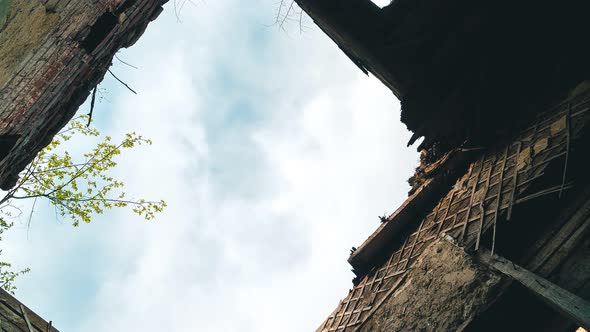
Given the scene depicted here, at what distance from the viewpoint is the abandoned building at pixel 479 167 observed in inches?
153

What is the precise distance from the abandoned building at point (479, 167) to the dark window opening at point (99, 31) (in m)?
4.45

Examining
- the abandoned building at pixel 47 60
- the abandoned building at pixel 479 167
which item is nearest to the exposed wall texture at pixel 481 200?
the abandoned building at pixel 479 167

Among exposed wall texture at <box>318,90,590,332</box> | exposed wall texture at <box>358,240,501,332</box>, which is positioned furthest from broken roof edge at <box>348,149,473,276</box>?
exposed wall texture at <box>358,240,501,332</box>

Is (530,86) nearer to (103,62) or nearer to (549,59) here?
(549,59)

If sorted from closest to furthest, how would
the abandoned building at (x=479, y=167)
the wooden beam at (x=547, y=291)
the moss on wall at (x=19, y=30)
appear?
the moss on wall at (x=19, y=30)
the wooden beam at (x=547, y=291)
the abandoned building at (x=479, y=167)

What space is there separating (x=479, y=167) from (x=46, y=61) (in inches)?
229

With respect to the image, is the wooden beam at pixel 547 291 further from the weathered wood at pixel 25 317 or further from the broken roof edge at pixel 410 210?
the weathered wood at pixel 25 317

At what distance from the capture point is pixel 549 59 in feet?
17.9

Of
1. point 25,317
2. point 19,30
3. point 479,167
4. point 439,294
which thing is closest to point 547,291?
point 439,294

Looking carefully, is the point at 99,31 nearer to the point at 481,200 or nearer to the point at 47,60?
the point at 47,60

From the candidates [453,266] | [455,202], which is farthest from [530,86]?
[453,266]

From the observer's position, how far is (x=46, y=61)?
95.8 inches

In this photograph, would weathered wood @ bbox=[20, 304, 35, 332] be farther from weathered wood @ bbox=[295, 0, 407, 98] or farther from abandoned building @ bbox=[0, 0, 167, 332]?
weathered wood @ bbox=[295, 0, 407, 98]

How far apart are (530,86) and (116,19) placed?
595 centimetres
